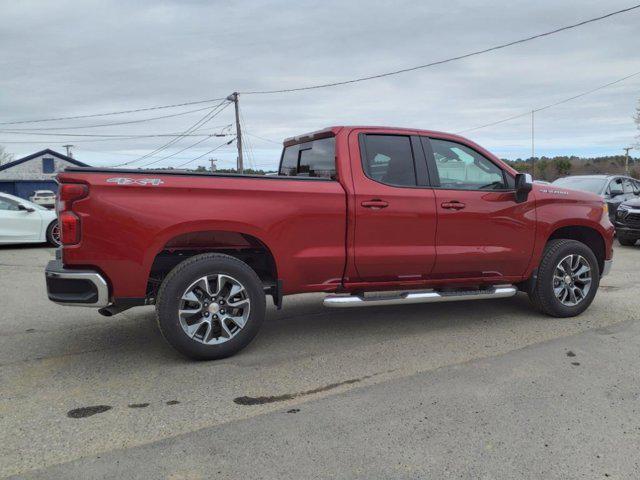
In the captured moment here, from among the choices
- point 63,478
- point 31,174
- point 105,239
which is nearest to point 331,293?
point 105,239

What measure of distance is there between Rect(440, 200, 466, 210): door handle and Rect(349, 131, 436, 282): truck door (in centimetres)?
13

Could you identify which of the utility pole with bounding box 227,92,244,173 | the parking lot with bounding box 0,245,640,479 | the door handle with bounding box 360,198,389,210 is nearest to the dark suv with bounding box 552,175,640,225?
the parking lot with bounding box 0,245,640,479

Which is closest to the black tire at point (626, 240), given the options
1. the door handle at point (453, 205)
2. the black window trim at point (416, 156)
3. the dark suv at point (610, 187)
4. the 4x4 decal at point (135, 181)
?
the dark suv at point (610, 187)

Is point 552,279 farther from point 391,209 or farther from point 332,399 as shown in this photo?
point 332,399

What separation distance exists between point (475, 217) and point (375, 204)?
1.10 meters

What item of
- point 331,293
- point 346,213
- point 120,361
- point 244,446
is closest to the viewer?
point 244,446

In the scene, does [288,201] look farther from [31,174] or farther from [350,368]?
[31,174]

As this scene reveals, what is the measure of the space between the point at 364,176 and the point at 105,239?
7.45 feet

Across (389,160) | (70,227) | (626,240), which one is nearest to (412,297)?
(389,160)

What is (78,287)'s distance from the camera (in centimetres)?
422

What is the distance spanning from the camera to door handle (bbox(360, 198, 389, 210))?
497cm

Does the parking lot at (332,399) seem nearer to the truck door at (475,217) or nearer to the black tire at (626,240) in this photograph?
the truck door at (475,217)

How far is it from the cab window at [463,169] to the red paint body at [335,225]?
0.07 meters

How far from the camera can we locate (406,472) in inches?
113
